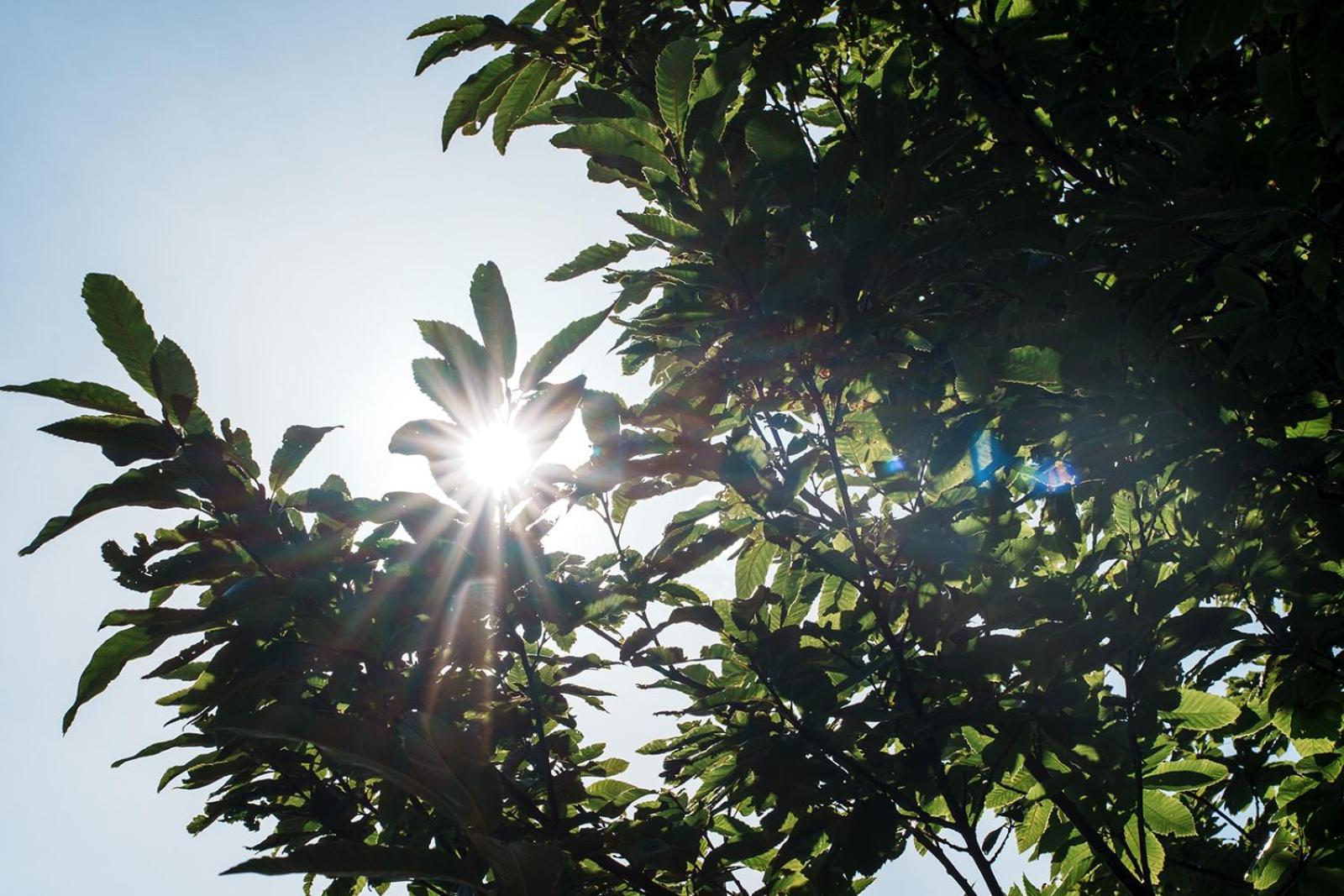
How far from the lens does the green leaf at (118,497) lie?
1.70 metres

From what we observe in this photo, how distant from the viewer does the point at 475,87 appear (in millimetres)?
2568

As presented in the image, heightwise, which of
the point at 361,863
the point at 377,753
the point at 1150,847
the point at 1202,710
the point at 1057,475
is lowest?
the point at 1150,847

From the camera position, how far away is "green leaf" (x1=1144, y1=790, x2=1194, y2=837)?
7.14 ft

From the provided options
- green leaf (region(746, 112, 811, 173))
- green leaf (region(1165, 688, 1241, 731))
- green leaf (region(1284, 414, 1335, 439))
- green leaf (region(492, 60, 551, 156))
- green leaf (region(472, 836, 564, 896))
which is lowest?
green leaf (region(1165, 688, 1241, 731))

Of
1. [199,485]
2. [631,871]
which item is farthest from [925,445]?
[199,485]

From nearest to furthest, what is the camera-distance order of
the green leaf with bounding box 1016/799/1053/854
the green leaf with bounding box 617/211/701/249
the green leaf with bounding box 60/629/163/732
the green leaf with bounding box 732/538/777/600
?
1. the green leaf with bounding box 60/629/163/732
2. the green leaf with bounding box 617/211/701/249
3. the green leaf with bounding box 1016/799/1053/854
4. the green leaf with bounding box 732/538/777/600

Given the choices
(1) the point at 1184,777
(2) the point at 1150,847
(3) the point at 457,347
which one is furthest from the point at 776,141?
(2) the point at 1150,847

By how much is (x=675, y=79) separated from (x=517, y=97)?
2.84 feet

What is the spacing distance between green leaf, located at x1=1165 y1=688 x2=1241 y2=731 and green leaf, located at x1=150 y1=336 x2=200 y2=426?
8.53 ft

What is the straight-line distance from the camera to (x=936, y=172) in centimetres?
292

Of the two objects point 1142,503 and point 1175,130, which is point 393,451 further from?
point 1142,503

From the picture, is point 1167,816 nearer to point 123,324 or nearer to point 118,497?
point 118,497

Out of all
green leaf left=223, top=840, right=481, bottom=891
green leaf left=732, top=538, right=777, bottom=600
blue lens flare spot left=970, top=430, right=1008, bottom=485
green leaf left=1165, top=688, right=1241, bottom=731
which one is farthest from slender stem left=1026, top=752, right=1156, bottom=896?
green leaf left=223, top=840, right=481, bottom=891

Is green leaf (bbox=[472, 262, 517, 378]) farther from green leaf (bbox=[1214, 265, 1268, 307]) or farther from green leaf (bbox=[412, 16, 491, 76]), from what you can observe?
green leaf (bbox=[1214, 265, 1268, 307])
